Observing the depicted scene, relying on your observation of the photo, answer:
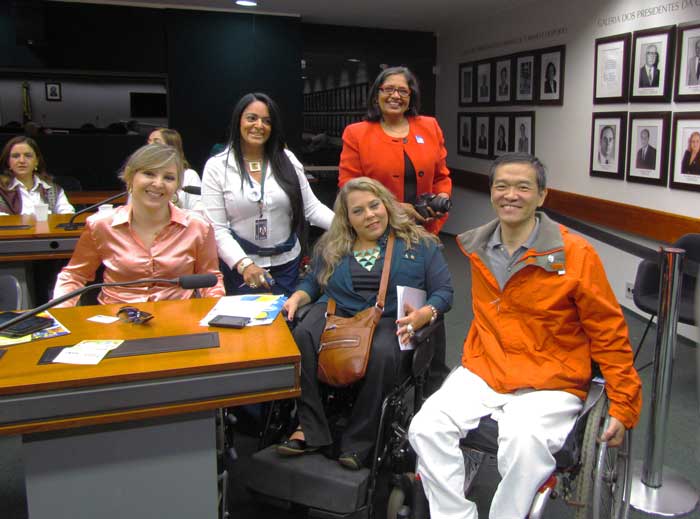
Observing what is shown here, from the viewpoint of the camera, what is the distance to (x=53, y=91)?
22.8 feet

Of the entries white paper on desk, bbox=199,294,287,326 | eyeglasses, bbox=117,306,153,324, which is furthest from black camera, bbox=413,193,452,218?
eyeglasses, bbox=117,306,153,324

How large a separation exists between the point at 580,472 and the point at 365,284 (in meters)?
1.04

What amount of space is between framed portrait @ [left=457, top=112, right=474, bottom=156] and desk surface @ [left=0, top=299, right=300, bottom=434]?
5802 mm

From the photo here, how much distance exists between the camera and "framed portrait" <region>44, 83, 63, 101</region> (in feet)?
22.7

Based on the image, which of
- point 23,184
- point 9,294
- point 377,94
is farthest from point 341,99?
point 9,294

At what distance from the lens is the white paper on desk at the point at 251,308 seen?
1973 mm

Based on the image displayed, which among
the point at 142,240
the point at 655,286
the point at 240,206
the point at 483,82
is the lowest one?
the point at 655,286

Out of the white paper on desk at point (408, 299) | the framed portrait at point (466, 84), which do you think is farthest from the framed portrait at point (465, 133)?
the white paper on desk at point (408, 299)

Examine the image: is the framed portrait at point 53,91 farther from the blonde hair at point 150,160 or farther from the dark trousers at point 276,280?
the blonde hair at point 150,160

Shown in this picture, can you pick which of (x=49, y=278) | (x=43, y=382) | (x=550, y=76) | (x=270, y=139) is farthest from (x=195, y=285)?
(x=550, y=76)

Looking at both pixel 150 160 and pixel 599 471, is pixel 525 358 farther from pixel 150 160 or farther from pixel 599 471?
pixel 150 160

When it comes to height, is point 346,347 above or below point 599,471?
above

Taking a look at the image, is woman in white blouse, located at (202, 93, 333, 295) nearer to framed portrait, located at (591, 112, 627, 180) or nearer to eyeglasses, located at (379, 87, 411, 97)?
eyeglasses, located at (379, 87, 411, 97)

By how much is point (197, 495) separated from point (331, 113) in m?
7.16
